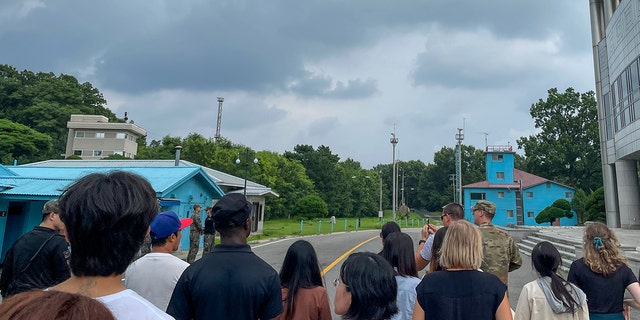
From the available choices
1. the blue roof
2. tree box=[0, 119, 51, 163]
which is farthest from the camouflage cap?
tree box=[0, 119, 51, 163]

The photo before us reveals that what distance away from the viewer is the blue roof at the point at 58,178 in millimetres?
13219

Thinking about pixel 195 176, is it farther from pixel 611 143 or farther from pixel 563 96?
pixel 563 96

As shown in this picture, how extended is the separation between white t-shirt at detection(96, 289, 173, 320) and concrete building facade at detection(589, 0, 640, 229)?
26.3 m

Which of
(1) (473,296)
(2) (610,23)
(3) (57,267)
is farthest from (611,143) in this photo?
(3) (57,267)

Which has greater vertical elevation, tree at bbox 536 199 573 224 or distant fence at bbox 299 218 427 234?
tree at bbox 536 199 573 224

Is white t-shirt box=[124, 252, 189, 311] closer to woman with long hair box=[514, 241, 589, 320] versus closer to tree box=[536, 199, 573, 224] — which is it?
woman with long hair box=[514, 241, 589, 320]

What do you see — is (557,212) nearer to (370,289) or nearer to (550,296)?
(550,296)

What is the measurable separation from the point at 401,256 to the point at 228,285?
5.42 ft

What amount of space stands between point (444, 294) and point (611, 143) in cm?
2999

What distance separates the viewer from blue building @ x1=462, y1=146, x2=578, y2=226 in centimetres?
5175

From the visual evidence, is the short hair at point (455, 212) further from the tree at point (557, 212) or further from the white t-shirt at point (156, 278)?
the tree at point (557, 212)

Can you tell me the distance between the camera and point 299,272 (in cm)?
316

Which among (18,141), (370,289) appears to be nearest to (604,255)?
(370,289)

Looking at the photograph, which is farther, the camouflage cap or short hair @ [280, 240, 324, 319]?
the camouflage cap
